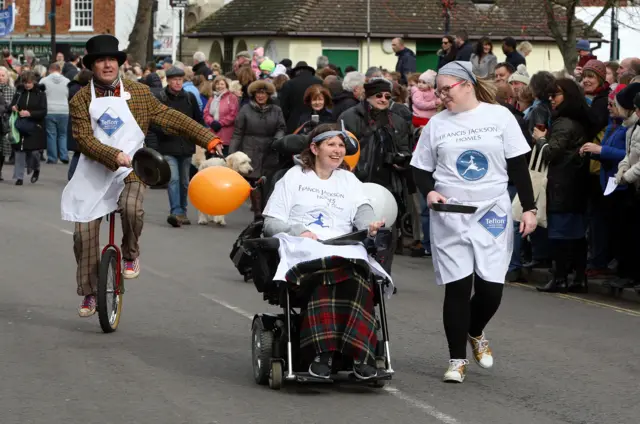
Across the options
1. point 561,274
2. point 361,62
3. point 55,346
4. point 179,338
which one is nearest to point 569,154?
point 561,274

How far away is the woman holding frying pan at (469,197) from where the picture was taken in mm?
8836

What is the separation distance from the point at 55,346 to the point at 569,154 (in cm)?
593

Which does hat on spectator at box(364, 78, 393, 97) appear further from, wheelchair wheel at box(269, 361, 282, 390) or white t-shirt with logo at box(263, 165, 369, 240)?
wheelchair wheel at box(269, 361, 282, 390)

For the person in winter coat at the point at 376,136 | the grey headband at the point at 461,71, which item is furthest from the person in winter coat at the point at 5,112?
the grey headband at the point at 461,71

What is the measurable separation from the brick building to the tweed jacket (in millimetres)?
63232

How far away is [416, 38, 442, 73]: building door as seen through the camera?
166ft

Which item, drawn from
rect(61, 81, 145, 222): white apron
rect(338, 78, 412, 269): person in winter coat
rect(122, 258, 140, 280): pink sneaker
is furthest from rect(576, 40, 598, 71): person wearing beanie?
rect(61, 81, 145, 222): white apron

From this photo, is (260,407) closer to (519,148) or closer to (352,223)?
(352,223)

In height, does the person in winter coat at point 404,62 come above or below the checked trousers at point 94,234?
above

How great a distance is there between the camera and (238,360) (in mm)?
9609

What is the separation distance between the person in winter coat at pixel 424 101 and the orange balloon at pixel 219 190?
8962 mm

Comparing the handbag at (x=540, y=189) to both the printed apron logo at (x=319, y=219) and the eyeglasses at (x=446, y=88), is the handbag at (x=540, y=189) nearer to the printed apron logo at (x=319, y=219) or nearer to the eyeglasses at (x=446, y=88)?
the eyeglasses at (x=446, y=88)

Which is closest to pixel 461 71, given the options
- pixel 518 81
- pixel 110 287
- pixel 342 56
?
pixel 110 287

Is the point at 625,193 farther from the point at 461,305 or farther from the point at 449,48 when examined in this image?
the point at 449,48
